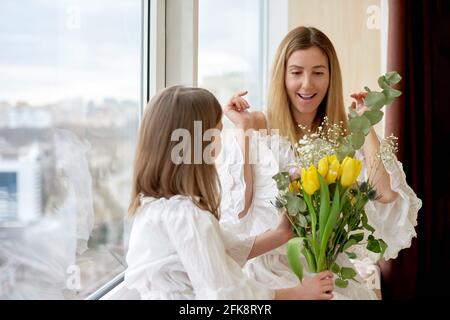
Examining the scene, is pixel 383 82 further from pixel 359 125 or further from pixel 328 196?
pixel 328 196

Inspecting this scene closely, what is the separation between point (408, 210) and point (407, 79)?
0.85m

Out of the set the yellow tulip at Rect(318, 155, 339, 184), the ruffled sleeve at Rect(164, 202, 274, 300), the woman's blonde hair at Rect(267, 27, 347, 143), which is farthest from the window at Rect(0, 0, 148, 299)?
the yellow tulip at Rect(318, 155, 339, 184)

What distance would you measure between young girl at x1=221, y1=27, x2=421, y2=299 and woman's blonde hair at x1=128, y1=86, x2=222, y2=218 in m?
0.29

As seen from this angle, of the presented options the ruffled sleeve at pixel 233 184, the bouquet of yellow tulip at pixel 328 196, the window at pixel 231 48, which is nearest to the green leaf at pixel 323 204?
the bouquet of yellow tulip at pixel 328 196

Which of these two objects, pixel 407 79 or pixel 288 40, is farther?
pixel 407 79

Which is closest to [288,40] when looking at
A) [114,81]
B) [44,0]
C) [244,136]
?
[244,136]

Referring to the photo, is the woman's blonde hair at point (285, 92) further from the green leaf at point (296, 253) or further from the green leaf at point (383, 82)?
the green leaf at point (296, 253)

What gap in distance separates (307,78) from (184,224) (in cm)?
64

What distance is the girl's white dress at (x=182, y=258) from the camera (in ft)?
3.54

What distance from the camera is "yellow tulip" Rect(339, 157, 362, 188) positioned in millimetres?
1152

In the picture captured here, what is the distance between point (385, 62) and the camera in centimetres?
242

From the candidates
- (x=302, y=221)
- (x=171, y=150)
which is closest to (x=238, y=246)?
(x=302, y=221)

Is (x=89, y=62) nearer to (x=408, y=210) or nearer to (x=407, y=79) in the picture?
(x=408, y=210)

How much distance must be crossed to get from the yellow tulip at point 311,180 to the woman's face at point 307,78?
0.45 meters
